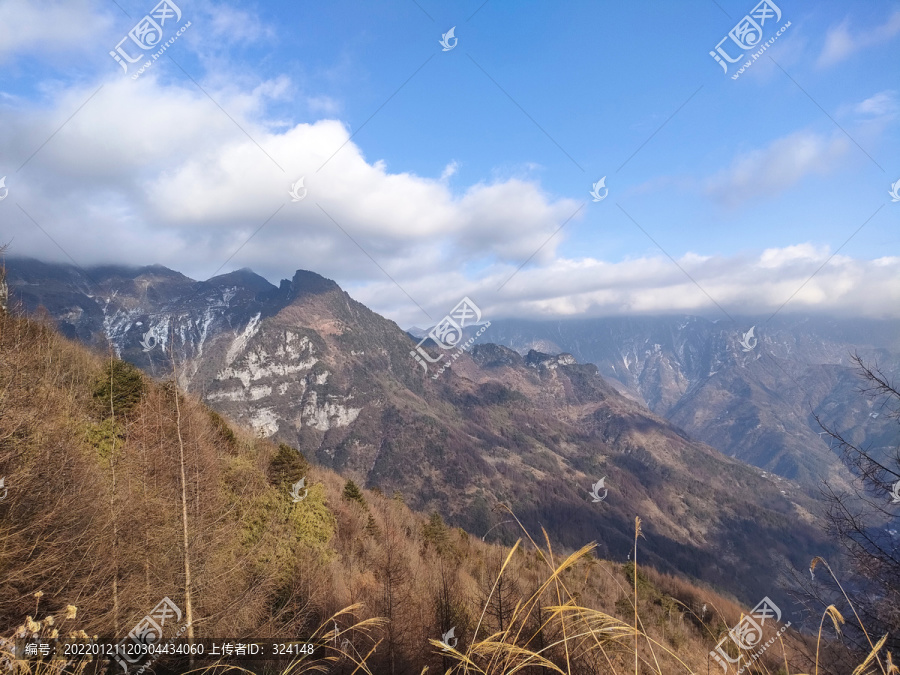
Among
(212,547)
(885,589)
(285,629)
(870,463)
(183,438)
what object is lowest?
(285,629)

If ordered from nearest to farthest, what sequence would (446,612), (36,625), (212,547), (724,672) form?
(36,625)
(724,672)
(212,547)
(446,612)

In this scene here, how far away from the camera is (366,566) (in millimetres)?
28312

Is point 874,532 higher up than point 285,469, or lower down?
higher up

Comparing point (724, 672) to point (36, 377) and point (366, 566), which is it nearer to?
point (36, 377)

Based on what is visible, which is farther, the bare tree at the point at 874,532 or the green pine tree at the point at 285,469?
the green pine tree at the point at 285,469

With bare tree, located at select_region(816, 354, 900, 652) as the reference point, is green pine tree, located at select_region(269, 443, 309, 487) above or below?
below

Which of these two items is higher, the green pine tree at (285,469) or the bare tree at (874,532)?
the bare tree at (874,532)

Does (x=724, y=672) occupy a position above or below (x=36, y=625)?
below

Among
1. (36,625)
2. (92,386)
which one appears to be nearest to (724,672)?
(36,625)

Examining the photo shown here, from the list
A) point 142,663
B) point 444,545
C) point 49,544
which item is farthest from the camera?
point 444,545

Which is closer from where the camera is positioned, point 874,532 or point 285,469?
point 874,532

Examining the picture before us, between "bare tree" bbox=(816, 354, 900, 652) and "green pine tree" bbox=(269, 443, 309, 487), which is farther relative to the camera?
"green pine tree" bbox=(269, 443, 309, 487)

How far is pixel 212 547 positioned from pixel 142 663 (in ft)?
7.74

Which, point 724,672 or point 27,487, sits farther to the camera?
point 27,487
